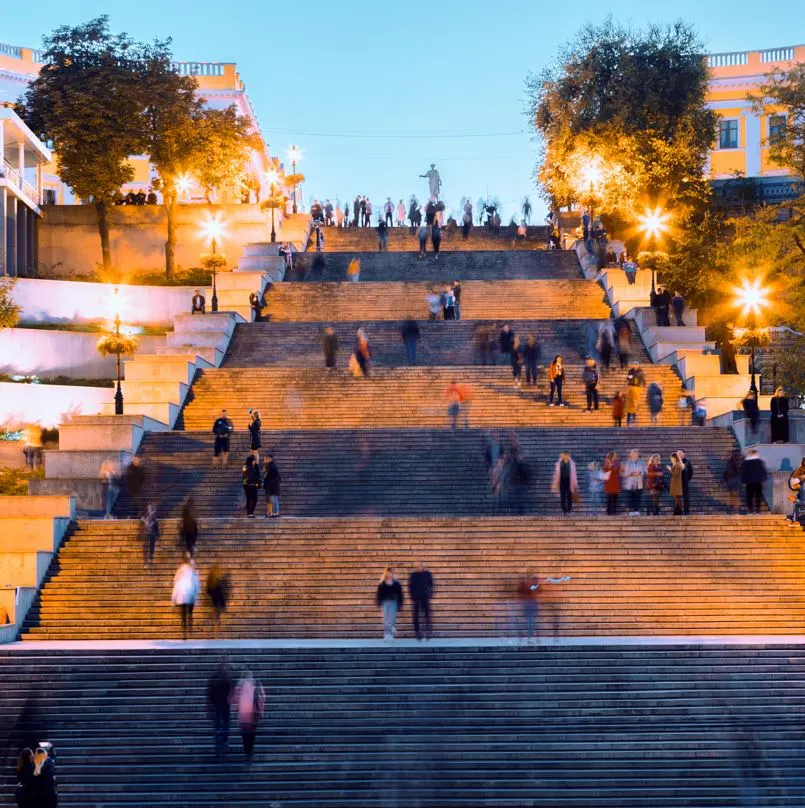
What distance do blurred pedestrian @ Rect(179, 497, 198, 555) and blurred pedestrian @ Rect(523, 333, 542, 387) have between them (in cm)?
1152

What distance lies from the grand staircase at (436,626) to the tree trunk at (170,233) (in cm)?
1250

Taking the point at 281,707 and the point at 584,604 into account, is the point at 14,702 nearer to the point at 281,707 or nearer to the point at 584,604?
the point at 281,707

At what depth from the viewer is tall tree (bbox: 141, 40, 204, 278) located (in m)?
48.1

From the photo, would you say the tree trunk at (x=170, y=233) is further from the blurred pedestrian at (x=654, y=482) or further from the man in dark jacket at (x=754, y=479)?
the man in dark jacket at (x=754, y=479)

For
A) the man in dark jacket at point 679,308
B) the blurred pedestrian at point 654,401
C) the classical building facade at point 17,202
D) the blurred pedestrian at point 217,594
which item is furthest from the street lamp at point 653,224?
the classical building facade at point 17,202

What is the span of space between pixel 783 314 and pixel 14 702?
82.7 ft

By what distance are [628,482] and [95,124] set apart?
26849mm

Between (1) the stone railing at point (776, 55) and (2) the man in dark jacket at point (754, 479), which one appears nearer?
(2) the man in dark jacket at point (754, 479)

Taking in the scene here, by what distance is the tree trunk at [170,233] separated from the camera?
1893 inches

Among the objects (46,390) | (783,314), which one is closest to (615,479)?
(783,314)

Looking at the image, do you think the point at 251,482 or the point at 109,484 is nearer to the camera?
the point at 251,482

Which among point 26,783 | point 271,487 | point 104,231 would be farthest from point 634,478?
point 104,231

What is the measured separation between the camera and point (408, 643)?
22.2 m

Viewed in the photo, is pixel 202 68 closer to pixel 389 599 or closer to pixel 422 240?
pixel 422 240
